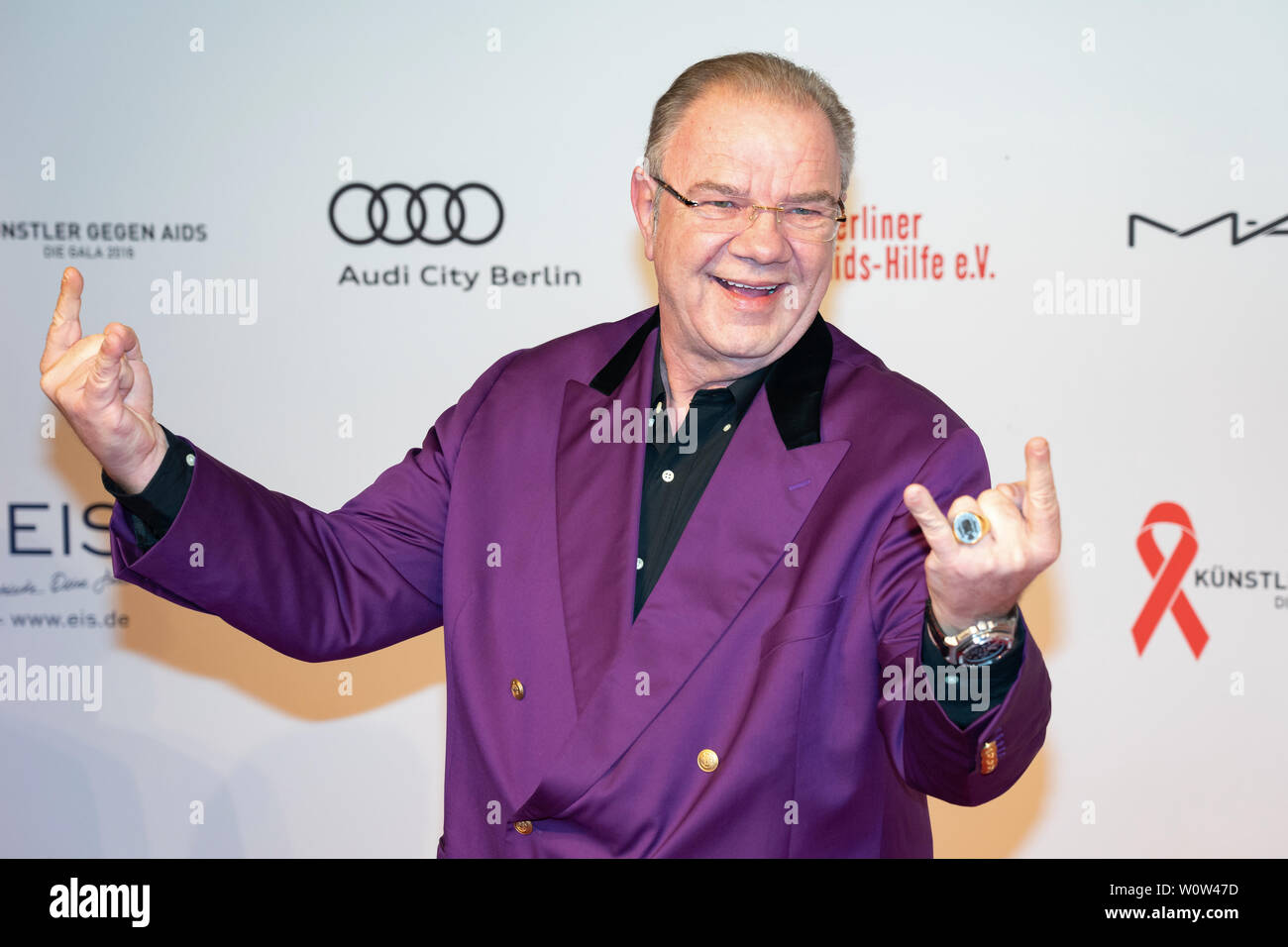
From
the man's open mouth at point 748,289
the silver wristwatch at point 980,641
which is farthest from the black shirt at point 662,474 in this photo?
the silver wristwatch at point 980,641

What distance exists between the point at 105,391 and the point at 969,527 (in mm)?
1122

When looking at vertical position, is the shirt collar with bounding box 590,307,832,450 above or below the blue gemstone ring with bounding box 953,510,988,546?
above

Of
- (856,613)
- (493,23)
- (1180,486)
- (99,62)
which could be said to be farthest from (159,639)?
(1180,486)

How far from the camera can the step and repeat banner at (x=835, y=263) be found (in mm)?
3465

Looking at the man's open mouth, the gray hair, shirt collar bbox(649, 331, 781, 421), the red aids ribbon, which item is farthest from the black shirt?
the red aids ribbon

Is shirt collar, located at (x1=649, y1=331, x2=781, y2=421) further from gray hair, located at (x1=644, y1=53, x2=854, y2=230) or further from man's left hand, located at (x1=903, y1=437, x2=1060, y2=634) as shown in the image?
man's left hand, located at (x1=903, y1=437, x2=1060, y2=634)

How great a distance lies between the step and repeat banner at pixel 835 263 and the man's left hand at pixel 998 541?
2114 mm

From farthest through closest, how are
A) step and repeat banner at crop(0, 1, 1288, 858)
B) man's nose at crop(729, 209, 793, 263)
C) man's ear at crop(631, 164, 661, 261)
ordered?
1. step and repeat banner at crop(0, 1, 1288, 858)
2. man's ear at crop(631, 164, 661, 261)
3. man's nose at crop(729, 209, 793, 263)

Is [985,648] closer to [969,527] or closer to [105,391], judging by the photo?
[969,527]

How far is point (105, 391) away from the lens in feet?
5.53

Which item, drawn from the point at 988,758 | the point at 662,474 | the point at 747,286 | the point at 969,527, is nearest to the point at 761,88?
the point at 747,286

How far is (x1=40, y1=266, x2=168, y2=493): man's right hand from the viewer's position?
169 centimetres

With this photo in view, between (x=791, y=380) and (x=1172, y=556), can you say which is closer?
(x=791, y=380)
